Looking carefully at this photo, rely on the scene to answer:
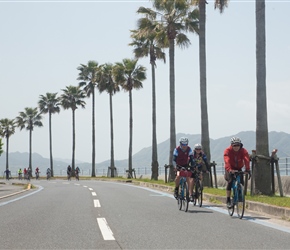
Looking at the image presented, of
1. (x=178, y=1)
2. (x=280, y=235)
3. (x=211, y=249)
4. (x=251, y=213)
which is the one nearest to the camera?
(x=211, y=249)

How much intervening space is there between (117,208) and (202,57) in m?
12.7

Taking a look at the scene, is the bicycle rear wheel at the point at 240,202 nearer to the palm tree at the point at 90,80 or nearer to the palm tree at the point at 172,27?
the palm tree at the point at 172,27

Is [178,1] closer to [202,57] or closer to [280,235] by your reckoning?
[202,57]

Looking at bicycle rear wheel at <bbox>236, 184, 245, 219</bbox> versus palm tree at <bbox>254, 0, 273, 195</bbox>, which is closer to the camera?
bicycle rear wheel at <bbox>236, 184, 245, 219</bbox>

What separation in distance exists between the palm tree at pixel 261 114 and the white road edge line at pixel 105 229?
724 centimetres

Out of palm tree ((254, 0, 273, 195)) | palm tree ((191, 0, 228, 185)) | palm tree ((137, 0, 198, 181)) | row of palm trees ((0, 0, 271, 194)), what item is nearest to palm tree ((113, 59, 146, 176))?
row of palm trees ((0, 0, 271, 194))

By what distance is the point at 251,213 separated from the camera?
13.5 metres

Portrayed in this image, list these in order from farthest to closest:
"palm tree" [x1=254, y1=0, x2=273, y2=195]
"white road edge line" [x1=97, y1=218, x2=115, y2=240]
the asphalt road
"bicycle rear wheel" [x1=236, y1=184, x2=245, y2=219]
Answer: "palm tree" [x1=254, y1=0, x2=273, y2=195] → "bicycle rear wheel" [x1=236, y1=184, x2=245, y2=219] → "white road edge line" [x1=97, y1=218, x2=115, y2=240] → the asphalt road

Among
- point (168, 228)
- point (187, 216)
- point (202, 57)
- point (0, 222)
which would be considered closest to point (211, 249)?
point (168, 228)

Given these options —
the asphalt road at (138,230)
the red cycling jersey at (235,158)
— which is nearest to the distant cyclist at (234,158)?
the red cycling jersey at (235,158)

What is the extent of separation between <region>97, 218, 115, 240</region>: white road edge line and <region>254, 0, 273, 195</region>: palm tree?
7243 millimetres

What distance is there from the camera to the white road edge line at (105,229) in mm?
9002

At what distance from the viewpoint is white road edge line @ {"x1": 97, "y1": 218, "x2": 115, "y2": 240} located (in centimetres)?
900

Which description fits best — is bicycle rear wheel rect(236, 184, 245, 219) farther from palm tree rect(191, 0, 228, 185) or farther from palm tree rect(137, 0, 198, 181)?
palm tree rect(137, 0, 198, 181)
